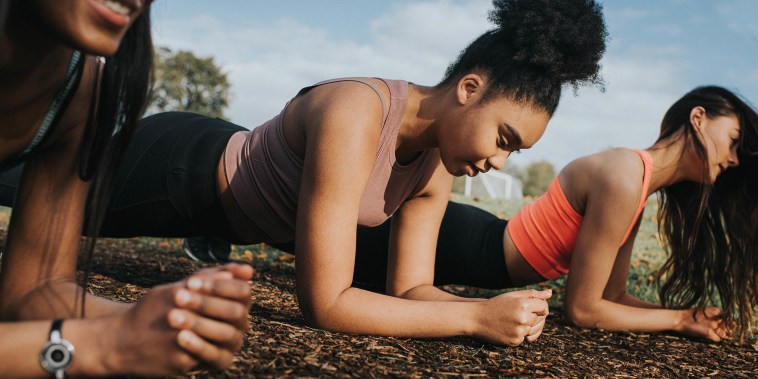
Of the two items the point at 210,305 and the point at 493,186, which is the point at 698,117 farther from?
the point at 493,186

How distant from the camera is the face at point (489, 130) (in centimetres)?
281

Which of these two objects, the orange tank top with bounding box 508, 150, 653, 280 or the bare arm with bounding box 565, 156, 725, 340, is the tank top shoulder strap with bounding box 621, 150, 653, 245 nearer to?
the bare arm with bounding box 565, 156, 725, 340

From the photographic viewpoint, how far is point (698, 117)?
3977 mm

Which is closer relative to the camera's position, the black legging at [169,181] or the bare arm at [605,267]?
the black legging at [169,181]

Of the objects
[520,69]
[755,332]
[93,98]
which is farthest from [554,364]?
[755,332]

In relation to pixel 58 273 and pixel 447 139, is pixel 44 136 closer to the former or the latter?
pixel 58 273

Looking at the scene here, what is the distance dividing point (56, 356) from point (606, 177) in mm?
3058

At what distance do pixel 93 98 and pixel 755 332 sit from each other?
15.5ft

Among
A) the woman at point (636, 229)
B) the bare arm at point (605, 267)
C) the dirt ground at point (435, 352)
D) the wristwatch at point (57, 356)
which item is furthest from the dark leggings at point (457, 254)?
the wristwatch at point (57, 356)

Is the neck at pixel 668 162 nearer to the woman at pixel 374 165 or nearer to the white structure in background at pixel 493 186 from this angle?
the woman at pixel 374 165

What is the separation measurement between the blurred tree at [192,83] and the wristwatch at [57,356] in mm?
34613

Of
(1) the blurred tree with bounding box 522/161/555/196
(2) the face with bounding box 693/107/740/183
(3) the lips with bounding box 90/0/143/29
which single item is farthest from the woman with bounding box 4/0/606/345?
(1) the blurred tree with bounding box 522/161/555/196

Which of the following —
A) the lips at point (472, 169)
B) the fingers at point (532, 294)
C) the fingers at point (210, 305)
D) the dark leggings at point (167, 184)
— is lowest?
the fingers at point (532, 294)

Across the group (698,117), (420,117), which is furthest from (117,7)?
(698,117)
